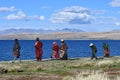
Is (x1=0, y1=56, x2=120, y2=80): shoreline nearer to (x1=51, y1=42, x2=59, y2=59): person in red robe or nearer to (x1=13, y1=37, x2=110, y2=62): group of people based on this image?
(x1=13, y1=37, x2=110, y2=62): group of people

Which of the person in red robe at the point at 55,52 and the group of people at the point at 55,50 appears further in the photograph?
the person in red robe at the point at 55,52

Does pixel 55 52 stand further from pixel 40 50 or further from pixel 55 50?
pixel 40 50

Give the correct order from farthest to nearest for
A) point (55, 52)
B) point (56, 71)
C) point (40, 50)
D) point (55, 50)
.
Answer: point (55, 50)
point (55, 52)
point (40, 50)
point (56, 71)

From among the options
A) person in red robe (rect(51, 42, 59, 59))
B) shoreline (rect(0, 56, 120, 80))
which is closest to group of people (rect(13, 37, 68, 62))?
person in red robe (rect(51, 42, 59, 59))

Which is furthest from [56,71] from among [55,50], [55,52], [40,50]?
[55,50]

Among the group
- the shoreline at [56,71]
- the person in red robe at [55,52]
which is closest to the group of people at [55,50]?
the person in red robe at [55,52]

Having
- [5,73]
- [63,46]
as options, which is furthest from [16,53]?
[5,73]

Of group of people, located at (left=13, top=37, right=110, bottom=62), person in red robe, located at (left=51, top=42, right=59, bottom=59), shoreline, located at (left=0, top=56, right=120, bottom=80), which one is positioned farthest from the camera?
person in red robe, located at (left=51, top=42, right=59, bottom=59)

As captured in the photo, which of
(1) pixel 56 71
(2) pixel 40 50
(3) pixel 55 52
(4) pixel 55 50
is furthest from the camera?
(4) pixel 55 50

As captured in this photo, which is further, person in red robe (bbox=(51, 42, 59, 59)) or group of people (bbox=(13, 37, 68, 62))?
person in red robe (bbox=(51, 42, 59, 59))

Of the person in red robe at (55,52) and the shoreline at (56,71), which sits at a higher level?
the person in red robe at (55,52)

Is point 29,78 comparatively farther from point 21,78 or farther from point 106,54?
point 106,54

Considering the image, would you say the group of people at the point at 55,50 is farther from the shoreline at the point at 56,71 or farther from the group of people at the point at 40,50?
the shoreline at the point at 56,71

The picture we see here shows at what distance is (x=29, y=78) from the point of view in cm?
2403
